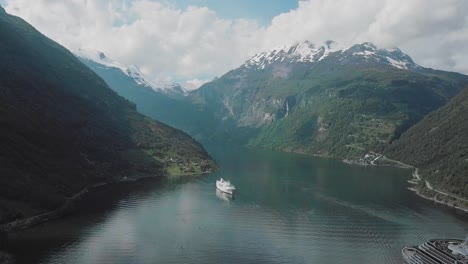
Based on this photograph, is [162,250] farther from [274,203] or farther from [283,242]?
[274,203]

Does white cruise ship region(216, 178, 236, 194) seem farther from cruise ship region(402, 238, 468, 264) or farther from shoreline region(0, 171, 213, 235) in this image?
cruise ship region(402, 238, 468, 264)

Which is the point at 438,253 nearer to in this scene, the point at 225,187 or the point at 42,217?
the point at 42,217

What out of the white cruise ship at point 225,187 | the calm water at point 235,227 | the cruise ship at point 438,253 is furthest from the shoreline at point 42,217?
the cruise ship at point 438,253

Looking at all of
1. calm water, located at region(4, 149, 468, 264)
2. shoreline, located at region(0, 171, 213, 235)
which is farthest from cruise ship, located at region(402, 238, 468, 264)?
shoreline, located at region(0, 171, 213, 235)

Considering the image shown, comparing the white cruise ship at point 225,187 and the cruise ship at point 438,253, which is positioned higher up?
the white cruise ship at point 225,187

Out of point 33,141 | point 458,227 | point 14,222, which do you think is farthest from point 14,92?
point 458,227

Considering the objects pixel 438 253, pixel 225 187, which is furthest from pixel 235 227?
pixel 225 187

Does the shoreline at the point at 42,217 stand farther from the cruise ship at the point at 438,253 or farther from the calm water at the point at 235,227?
the cruise ship at the point at 438,253
